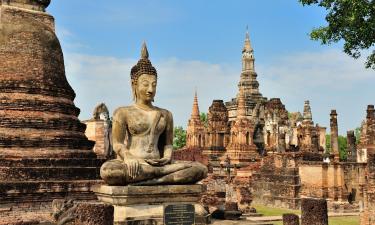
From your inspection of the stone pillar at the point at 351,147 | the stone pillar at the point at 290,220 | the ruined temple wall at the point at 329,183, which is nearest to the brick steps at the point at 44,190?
A: the stone pillar at the point at 290,220

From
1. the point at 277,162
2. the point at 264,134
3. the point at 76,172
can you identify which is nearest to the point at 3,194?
the point at 76,172

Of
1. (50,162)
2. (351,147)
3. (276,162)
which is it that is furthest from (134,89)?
(351,147)

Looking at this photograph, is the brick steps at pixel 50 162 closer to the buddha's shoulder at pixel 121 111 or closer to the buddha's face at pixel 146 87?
the buddha's shoulder at pixel 121 111

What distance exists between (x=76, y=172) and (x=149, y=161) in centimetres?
706

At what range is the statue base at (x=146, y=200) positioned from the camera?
663 cm

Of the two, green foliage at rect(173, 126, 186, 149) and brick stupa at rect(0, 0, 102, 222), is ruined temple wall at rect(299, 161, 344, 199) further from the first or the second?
green foliage at rect(173, 126, 186, 149)

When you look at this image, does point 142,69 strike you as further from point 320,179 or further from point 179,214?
point 320,179

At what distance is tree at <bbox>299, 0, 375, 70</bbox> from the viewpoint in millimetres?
9992

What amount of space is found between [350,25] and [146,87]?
5210 mm

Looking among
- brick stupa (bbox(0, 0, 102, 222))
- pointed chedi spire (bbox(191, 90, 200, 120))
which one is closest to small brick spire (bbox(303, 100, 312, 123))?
pointed chedi spire (bbox(191, 90, 200, 120))

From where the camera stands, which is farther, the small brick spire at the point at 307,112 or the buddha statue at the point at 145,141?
the small brick spire at the point at 307,112

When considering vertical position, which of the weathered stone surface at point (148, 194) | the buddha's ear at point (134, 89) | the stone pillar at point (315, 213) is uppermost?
the buddha's ear at point (134, 89)

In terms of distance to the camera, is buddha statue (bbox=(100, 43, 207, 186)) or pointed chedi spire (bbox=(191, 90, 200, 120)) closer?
buddha statue (bbox=(100, 43, 207, 186))

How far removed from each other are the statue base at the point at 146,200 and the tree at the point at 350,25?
5282 mm
